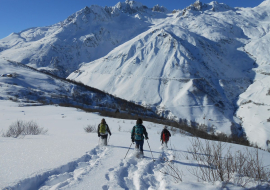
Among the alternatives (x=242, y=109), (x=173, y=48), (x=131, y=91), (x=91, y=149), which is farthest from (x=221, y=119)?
(x=91, y=149)

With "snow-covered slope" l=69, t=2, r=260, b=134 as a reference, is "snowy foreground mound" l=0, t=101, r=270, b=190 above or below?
below

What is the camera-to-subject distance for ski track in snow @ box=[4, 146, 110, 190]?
13.6 feet

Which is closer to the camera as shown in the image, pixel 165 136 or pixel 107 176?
pixel 107 176

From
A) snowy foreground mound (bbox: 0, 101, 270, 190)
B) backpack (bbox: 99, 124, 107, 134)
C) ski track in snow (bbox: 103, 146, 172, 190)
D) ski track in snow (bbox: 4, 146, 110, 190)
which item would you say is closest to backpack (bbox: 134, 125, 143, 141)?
snowy foreground mound (bbox: 0, 101, 270, 190)

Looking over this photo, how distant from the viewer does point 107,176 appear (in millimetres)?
5094

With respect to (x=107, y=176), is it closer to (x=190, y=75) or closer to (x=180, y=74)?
(x=180, y=74)

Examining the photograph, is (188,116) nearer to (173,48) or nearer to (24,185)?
(173,48)

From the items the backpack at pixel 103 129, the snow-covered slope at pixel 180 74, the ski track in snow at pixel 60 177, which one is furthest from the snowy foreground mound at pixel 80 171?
the snow-covered slope at pixel 180 74

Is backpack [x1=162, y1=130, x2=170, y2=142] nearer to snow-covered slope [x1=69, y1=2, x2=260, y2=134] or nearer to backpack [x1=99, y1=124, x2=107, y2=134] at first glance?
backpack [x1=99, y1=124, x2=107, y2=134]

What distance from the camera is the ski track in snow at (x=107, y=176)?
4314mm

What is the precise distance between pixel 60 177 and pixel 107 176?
1310mm

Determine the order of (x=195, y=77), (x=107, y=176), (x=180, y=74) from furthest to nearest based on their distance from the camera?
1. (x=180, y=74)
2. (x=195, y=77)
3. (x=107, y=176)

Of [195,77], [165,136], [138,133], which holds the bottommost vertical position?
[165,136]

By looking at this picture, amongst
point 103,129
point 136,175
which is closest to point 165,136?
point 103,129
